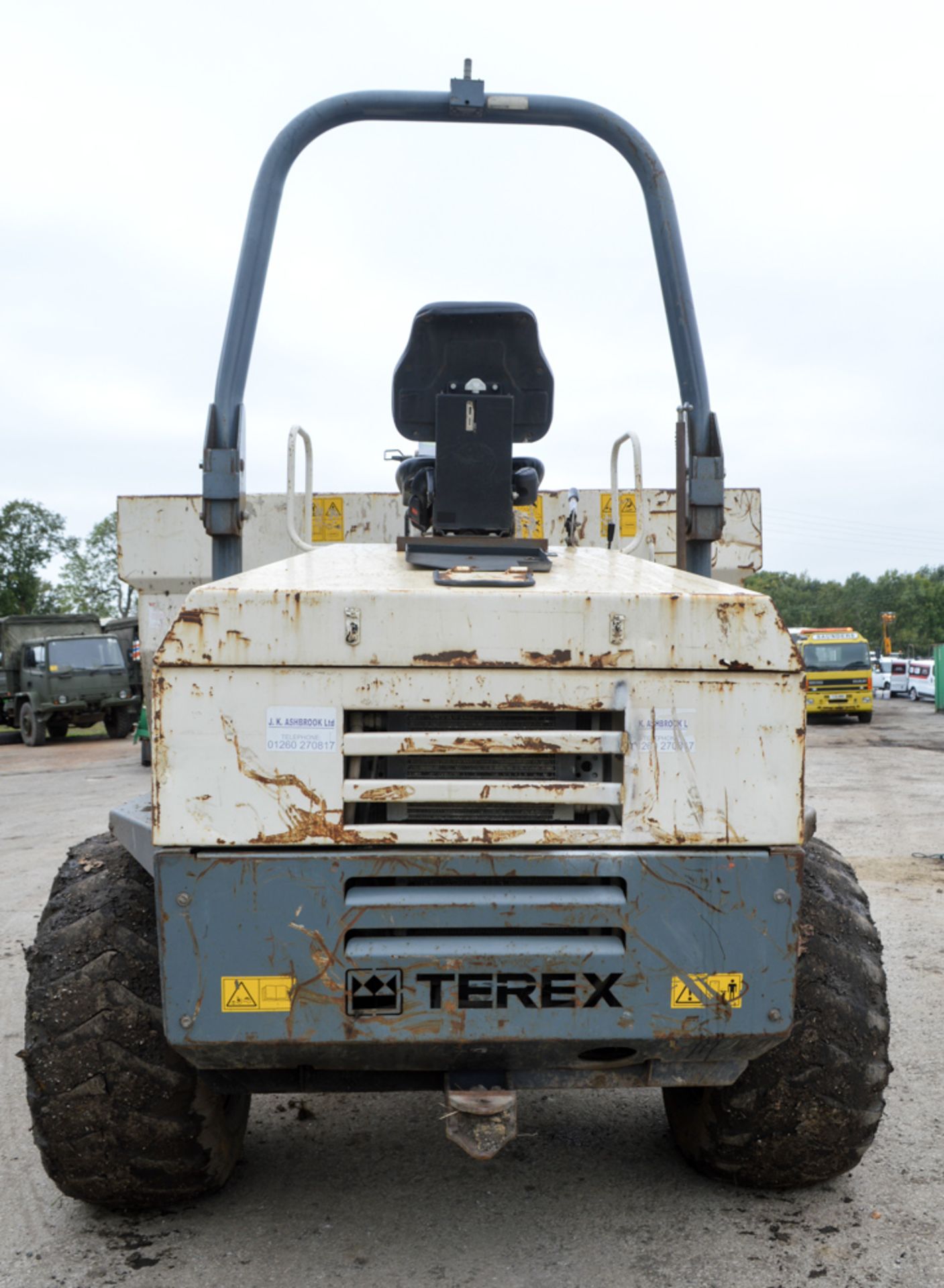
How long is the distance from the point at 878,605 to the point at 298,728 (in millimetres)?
100992

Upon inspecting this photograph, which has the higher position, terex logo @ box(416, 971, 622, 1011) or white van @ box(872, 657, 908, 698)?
terex logo @ box(416, 971, 622, 1011)

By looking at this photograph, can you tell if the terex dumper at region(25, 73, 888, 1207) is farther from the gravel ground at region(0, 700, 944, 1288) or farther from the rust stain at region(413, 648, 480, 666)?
the gravel ground at region(0, 700, 944, 1288)

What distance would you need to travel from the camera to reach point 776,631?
2.98 metres

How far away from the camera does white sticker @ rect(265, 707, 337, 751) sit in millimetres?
2938


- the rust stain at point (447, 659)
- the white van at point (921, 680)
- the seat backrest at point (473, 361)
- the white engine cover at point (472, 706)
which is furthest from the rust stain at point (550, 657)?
the white van at point (921, 680)

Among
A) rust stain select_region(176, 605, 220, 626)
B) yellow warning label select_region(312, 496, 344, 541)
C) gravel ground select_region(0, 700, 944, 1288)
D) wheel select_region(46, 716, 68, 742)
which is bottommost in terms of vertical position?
wheel select_region(46, 716, 68, 742)

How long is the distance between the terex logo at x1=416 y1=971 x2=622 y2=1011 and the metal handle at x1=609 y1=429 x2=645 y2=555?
152cm

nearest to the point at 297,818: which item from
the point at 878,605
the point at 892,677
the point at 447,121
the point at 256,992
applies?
the point at 256,992

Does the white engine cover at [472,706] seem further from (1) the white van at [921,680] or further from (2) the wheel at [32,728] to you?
(1) the white van at [921,680]

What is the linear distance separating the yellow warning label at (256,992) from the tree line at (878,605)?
268 feet

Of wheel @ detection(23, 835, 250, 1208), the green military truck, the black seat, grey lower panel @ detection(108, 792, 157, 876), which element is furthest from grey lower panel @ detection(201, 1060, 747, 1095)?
the green military truck

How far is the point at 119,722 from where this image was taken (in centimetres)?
2503

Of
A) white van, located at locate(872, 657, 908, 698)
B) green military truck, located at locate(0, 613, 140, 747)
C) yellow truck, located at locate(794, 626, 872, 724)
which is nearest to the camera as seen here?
green military truck, located at locate(0, 613, 140, 747)

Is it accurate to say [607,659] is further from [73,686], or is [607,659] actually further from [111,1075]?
[73,686]
